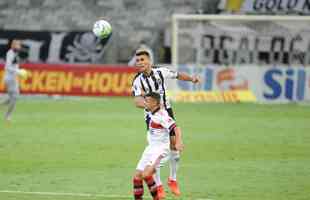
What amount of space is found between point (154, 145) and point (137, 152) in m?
7.93

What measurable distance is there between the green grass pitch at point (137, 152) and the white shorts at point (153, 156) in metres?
1.38

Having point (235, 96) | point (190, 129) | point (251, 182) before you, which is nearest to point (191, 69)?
point (235, 96)

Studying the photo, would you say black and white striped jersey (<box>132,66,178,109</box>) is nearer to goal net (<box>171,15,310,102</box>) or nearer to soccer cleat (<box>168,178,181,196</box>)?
soccer cleat (<box>168,178,181,196</box>)

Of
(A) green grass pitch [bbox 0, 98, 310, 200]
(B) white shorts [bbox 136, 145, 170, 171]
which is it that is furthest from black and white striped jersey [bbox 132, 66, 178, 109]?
(A) green grass pitch [bbox 0, 98, 310, 200]

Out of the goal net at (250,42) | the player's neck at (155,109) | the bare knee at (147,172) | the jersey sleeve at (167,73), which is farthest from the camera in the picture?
the goal net at (250,42)

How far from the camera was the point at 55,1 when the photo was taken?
47.3 metres

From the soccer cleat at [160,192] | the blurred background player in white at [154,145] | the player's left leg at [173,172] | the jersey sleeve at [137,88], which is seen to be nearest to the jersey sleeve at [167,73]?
the jersey sleeve at [137,88]

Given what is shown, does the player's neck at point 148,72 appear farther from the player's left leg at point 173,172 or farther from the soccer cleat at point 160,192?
the soccer cleat at point 160,192

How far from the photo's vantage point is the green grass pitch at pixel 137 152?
1623 centimetres

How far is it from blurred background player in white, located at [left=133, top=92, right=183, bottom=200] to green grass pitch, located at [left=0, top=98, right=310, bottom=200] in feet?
4.51

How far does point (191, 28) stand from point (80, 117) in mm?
10913

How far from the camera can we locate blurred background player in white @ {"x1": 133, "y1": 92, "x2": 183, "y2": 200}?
1381 centimetres

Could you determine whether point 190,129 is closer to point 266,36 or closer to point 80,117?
point 80,117

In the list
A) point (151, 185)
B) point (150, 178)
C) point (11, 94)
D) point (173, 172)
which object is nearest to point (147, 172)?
point (150, 178)
